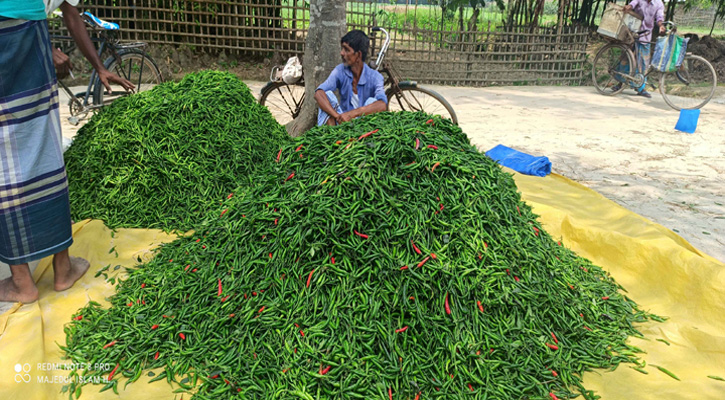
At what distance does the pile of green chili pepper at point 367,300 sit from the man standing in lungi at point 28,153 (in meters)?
0.43

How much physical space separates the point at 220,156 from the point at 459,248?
2.05m

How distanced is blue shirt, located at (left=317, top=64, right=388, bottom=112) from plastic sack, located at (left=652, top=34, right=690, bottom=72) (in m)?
5.69

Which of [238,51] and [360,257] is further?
[238,51]

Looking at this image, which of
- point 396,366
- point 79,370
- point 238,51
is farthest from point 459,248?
point 238,51

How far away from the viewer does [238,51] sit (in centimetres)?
891

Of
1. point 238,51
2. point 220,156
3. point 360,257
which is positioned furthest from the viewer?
point 238,51

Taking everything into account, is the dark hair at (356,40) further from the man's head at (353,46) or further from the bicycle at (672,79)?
the bicycle at (672,79)

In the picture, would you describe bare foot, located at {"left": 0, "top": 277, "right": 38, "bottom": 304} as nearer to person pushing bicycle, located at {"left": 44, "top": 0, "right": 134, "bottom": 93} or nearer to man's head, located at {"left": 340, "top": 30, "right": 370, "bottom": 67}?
person pushing bicycle, located at {"left": 44, "top": 0, "right": 134, "bottom": 93}

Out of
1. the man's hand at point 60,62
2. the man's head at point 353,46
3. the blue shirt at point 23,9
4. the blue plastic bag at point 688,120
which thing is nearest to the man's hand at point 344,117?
the man's head at point 353,46

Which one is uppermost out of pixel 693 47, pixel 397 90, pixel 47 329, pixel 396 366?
pixel 693 47

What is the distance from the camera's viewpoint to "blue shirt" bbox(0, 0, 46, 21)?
2072mm

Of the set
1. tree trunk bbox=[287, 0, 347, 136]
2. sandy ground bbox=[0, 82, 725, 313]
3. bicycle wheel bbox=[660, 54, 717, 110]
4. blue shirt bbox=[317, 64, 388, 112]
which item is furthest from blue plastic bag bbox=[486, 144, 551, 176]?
bicycle wheel bbox=[660, 54, 717, 110]

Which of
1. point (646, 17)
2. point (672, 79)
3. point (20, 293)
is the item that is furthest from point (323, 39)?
point (672, 79)

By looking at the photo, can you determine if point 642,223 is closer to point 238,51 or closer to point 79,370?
point 79,370
